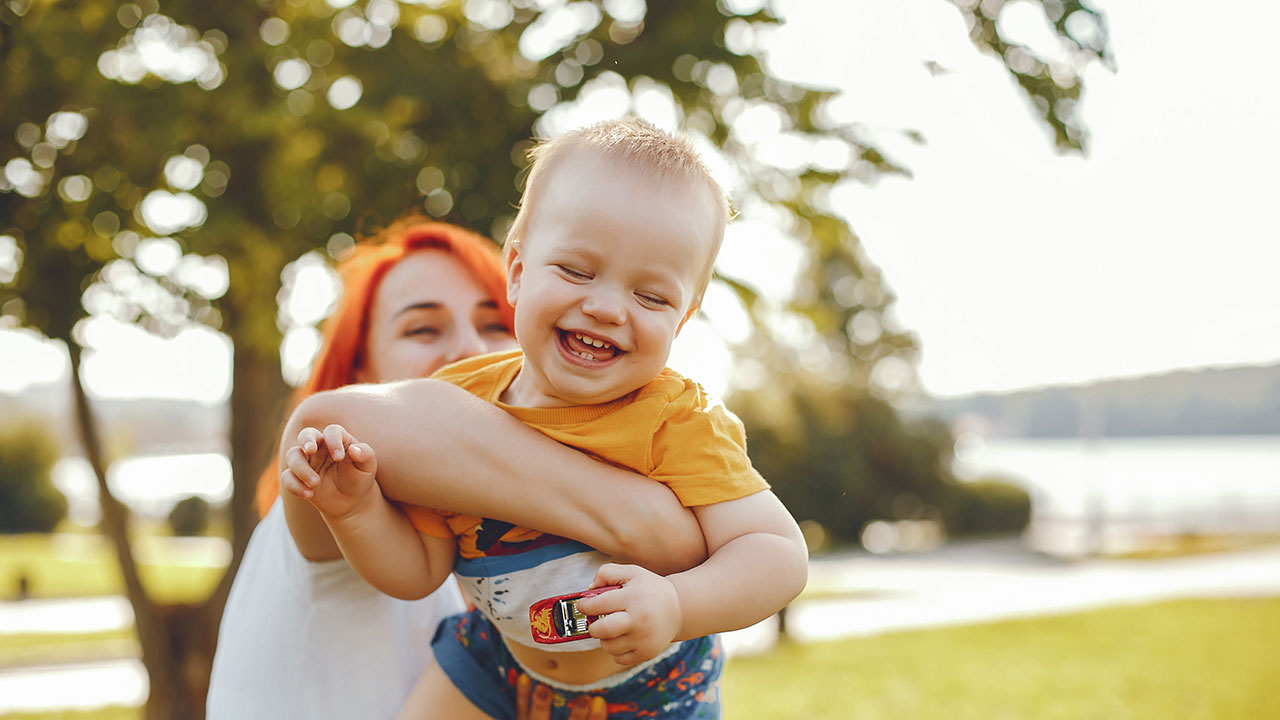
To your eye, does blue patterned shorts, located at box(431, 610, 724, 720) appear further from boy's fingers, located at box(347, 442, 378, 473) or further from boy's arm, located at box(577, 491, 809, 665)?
boy's fingers, located at box(347, 442, 378, 473)

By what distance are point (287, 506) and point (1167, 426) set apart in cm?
3768

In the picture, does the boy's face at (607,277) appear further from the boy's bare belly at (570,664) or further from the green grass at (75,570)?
the green grass at (75,570)

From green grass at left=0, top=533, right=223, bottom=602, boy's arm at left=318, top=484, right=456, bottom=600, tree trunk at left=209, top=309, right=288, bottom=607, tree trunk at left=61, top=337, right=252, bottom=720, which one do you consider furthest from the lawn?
boy's arm at left=318, top=484, right=456, bottom=600

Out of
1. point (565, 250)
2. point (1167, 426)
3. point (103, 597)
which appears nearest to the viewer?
point (565, 250)

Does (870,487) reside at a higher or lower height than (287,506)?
lower

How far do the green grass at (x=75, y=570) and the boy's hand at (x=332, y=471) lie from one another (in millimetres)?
11714

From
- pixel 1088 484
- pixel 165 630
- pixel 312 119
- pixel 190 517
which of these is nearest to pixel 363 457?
pixel 312 119

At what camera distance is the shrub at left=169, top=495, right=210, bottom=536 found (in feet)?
84.9

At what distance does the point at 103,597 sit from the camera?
1588cm

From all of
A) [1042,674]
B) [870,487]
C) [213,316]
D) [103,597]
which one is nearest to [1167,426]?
[870,487]

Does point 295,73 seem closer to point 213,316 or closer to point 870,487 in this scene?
point 213,316

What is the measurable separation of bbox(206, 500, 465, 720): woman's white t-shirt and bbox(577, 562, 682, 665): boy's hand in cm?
79

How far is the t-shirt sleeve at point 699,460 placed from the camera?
140 cm

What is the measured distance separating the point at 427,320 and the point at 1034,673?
956 centimetres
